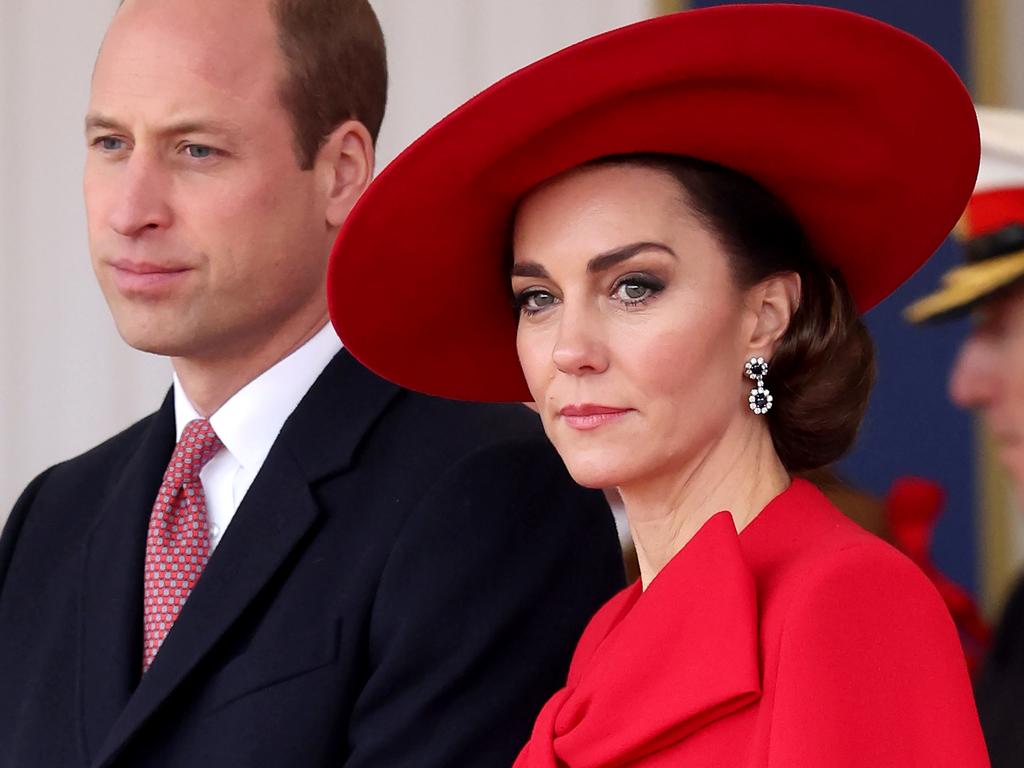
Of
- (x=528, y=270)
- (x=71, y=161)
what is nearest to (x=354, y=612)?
(x=528, y=270)

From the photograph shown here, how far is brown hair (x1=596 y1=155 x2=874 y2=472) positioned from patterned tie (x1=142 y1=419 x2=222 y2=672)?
0.64m

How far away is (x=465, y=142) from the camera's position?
160 centimetres

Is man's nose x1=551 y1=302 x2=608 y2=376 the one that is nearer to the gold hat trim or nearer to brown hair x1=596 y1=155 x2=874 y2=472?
brown hair x1=596 y1=155 x2=874 y2=472

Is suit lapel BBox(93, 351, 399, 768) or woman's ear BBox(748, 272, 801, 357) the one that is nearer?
woman's ear BBox(748, 272, 801, 357)

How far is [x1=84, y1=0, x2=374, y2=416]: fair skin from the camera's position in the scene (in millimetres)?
1917

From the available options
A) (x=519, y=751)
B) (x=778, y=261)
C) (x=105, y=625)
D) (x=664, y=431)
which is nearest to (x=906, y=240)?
(x=778, y=261)

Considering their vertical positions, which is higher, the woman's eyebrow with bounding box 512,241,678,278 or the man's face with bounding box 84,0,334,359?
the man's face with bounding box 84,0,334,359

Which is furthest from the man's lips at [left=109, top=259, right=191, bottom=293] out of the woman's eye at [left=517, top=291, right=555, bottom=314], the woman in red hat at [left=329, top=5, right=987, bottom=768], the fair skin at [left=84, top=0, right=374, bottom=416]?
the woman's eye at [left=517, top=291, right=555, bottom=314]

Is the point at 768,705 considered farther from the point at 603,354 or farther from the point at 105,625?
the point at 105,625

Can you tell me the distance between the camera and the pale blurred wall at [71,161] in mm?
3531

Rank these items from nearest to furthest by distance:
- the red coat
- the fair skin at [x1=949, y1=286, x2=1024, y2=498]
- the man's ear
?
1. the red coat
2. the man's ear
3. the fair skin at [x1=949, y1=286, x2=1024, y2=498]

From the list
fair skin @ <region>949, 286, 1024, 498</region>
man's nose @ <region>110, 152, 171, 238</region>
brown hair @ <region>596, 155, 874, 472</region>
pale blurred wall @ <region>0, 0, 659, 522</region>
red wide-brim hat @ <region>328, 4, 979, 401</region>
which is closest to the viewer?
red wide-brim hat @ <region>328, 4, 979, 401</region>

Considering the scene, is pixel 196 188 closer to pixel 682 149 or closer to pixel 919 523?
pixel 682 149

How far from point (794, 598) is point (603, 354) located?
0.27 meters
